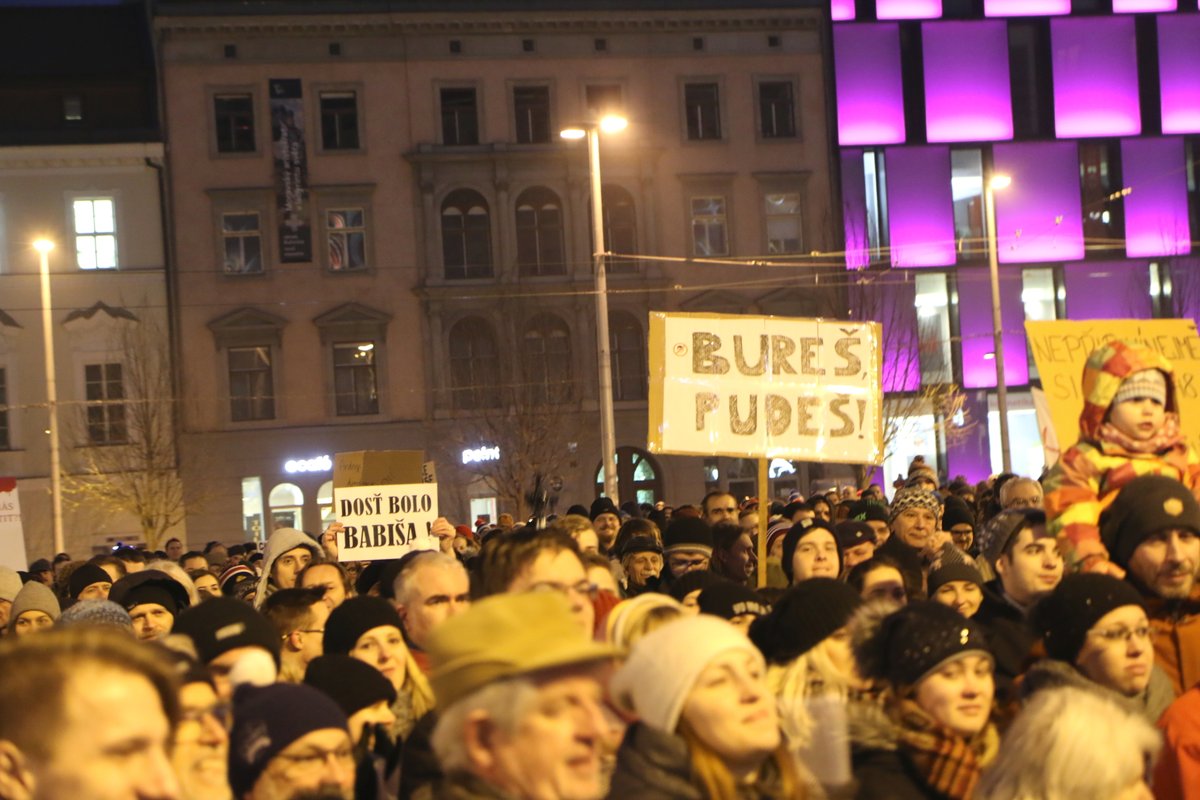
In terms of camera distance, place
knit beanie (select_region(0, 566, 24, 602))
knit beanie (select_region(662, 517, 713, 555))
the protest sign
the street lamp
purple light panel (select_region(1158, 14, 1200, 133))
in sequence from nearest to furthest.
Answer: knit beanie (select_region(662, 517, 713, 555)), knit beanie (select_region(0, 566, 24, 602)), the protest sign, the street lamp, purple light panel (select_region(1158, 14, 1200, 133))

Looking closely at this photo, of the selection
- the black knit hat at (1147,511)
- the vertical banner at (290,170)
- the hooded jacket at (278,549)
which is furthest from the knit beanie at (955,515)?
the vertical banner at (290,170)

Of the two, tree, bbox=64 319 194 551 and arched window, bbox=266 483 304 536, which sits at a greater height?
tree, bbox=64 319 194 551

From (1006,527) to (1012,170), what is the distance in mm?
42528

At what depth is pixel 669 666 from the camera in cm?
422

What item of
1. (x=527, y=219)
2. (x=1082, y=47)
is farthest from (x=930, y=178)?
(x=527, y=219)

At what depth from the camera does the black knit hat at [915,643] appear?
16.9ft

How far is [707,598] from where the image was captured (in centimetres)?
682

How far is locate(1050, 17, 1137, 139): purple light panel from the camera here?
48656mm

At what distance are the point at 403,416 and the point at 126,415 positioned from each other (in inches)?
269

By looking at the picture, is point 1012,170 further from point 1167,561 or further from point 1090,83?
point 1167,561

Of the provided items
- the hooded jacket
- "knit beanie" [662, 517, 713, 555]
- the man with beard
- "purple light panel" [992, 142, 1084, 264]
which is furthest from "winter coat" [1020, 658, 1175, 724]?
"purple light panel" [992, 142, 1084, 264]

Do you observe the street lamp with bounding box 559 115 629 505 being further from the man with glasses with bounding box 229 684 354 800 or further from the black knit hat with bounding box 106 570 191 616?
the man with glasses with bounding box 229 684 354 800

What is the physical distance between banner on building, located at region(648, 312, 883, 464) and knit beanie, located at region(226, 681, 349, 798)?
5.40m

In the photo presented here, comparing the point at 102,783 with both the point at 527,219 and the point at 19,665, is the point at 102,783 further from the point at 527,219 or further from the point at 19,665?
the point at 527,219
